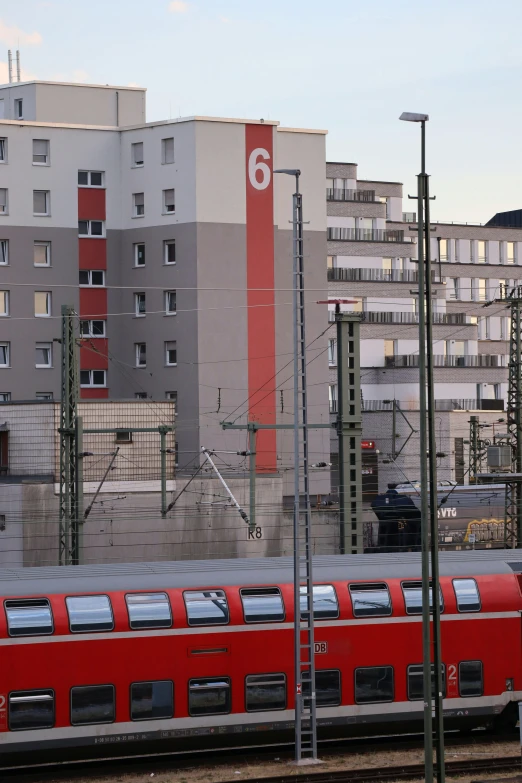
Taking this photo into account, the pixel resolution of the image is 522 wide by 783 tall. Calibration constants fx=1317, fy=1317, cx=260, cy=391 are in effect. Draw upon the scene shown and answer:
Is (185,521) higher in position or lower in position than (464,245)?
lower

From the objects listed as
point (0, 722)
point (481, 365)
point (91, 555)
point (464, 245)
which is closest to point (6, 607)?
point (0, 722)

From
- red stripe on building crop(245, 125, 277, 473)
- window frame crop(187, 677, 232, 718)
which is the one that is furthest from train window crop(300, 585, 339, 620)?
red stripe on building crop(245, 125, 277, 473)

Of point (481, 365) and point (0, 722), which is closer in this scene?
point (0, 722)

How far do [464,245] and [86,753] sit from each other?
75.0 m

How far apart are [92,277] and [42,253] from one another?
9.52ft

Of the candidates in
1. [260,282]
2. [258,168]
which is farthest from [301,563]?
[258,168]

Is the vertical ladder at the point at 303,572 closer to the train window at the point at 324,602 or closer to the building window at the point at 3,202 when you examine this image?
the train window at the point at 324,602

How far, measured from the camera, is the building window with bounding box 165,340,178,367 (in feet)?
213

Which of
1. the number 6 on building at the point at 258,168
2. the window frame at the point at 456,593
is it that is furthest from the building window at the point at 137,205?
the window frame at the point at 456,593

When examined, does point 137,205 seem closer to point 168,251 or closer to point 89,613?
point 168,251

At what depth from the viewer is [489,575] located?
26.5 m

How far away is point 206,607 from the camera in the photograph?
24.3 metres

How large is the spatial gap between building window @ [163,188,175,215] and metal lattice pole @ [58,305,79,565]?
98.1 ft

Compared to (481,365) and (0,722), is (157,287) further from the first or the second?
(0,722)
